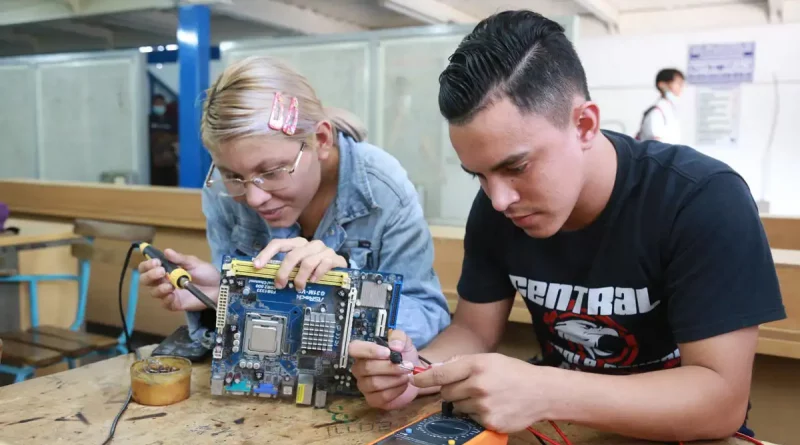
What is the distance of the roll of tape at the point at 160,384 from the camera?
1013mm

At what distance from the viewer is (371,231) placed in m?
1.34

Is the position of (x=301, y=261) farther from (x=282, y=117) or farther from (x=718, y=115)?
(x=718, y=115)

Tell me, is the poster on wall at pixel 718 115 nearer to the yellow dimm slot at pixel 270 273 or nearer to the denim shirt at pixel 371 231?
the denim shirt at pixel 371 231

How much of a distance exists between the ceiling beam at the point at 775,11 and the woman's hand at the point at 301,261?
6043 mm

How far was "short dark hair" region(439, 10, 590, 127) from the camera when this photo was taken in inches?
36.6

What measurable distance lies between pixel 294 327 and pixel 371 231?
0.36m

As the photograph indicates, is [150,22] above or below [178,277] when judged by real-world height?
above

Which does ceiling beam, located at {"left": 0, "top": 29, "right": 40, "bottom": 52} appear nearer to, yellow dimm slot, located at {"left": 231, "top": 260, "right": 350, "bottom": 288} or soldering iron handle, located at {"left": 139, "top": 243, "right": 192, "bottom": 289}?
soldering iron handle, located at {"left": 139, "top": 243, "right": 192, "bottom": 289}

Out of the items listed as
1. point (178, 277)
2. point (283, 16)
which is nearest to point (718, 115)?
point (283, 16)

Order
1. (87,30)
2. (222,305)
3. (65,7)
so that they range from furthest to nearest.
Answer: (87,30) → (65,7) → (222,305)

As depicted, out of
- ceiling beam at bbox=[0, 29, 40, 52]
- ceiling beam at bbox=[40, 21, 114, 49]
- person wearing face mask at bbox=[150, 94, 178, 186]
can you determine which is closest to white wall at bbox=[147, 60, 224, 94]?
ceiling beam at bbox=[40, 21, 114, 49]

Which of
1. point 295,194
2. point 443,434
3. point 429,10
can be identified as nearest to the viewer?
point 443,434

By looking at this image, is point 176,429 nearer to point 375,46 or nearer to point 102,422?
point 102,422

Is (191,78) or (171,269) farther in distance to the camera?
(191,78)
